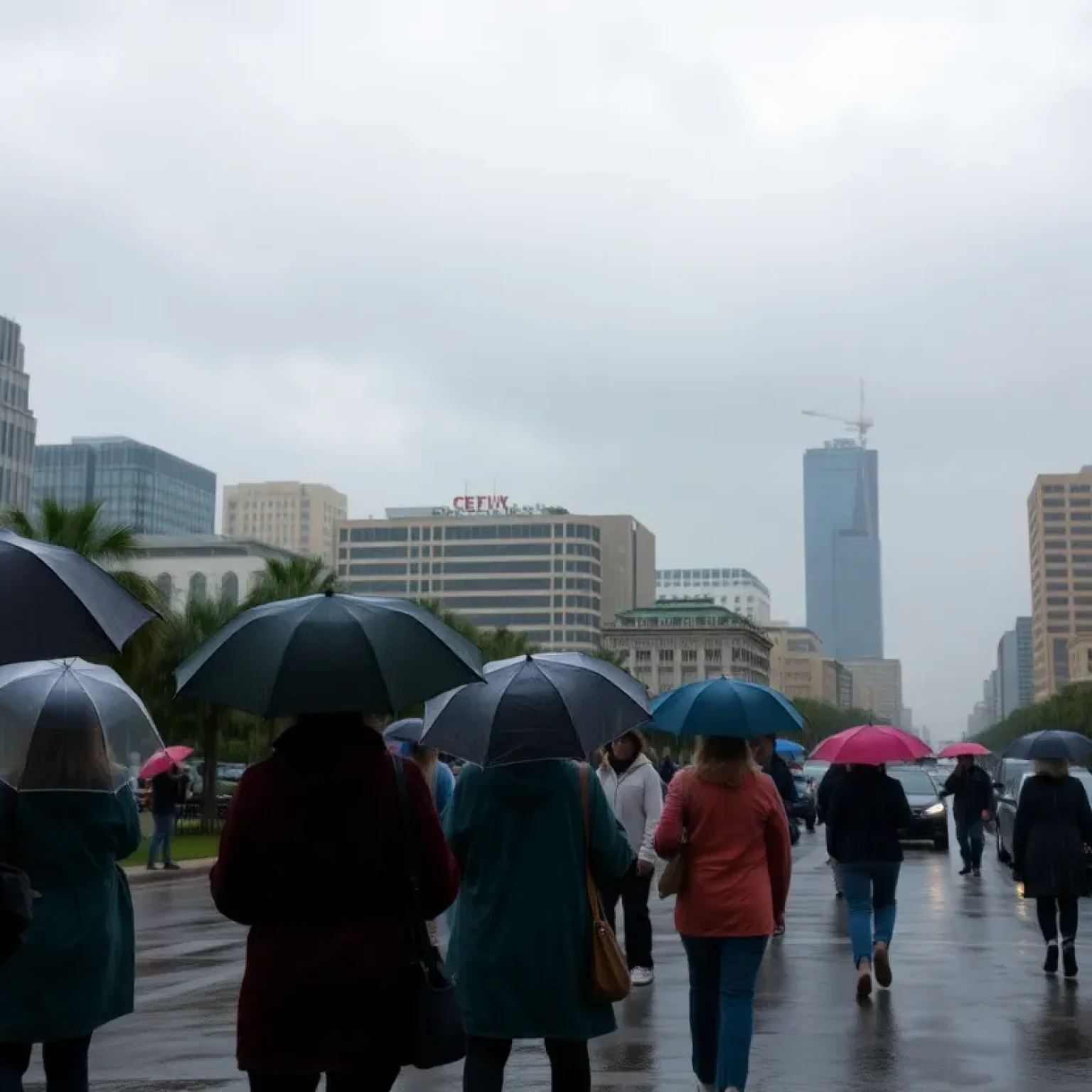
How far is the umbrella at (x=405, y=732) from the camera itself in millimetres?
10697

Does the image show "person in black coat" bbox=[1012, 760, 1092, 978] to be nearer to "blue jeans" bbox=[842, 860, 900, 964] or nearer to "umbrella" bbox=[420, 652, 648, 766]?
"blue jeans" bbox=[842, 860, 900, 964]

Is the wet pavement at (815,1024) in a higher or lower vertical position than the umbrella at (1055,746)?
lower

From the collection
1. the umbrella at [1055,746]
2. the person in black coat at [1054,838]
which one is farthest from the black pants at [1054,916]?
the umbrella at [1055,746]

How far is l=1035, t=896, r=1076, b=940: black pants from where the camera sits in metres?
11.9

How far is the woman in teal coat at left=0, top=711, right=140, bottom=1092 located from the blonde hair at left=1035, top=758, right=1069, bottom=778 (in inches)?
316

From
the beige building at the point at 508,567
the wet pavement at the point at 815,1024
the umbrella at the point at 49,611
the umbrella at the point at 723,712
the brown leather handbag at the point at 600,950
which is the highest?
the beige building at the point at 508,567

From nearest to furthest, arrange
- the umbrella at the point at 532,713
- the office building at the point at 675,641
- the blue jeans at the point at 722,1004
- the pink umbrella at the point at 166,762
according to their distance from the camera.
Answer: the umbrella at the point at 532,713, the blue jeans at the point at 722,1004, the pink umbrella at the point at 166,762, the office building at the point at 675,641

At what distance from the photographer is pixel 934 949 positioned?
14.3 metres

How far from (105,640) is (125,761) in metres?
1.35

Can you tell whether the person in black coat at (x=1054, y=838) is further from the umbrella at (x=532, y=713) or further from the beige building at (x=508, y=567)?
the beige building at (x=508, y=567)

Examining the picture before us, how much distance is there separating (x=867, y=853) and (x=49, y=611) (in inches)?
293

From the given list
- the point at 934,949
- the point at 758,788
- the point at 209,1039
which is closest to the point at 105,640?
the point at 758,788

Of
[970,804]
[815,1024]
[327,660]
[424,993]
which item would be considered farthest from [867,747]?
[970,804]

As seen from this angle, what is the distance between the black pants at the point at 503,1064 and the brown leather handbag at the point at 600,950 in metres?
0.21
